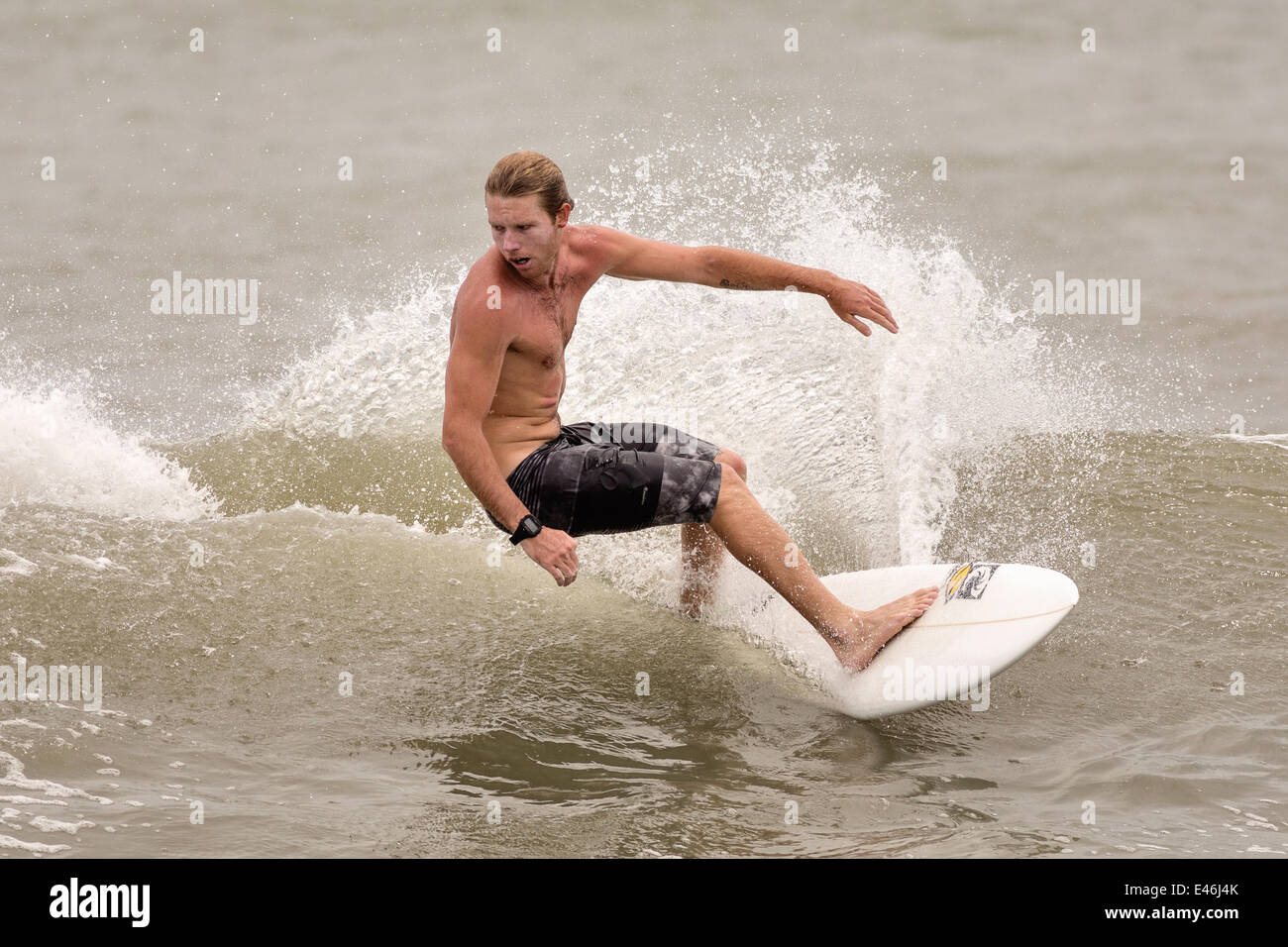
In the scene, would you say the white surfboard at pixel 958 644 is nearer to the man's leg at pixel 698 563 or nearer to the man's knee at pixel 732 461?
the man's leg at pixel 698 563

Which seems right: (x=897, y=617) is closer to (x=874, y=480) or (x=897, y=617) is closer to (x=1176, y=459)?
(x=874, y=480)

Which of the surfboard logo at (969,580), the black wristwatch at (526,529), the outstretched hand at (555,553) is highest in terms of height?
the black wristwatch at (526,529)

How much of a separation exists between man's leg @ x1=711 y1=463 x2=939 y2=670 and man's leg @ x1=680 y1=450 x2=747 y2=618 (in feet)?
1.86

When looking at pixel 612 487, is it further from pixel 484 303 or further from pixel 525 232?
pixel 525 232

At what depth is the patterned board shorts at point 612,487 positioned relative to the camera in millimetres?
4133

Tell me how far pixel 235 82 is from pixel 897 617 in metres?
12.9

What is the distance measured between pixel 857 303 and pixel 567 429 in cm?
109

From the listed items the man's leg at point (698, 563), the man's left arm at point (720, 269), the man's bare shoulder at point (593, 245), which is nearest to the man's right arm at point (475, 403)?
the man's bare shoulder at point (593, 245)

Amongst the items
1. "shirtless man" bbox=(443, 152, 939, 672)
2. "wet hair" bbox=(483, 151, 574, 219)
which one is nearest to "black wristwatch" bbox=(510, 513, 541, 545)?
"shirtless man" bbox=(443, 152, 939, 672)

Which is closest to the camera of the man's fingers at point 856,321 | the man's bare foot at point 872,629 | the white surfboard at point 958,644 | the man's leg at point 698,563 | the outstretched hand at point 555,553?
the outstretched hand at point 555,553

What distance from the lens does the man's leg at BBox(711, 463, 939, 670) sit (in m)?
4.15
